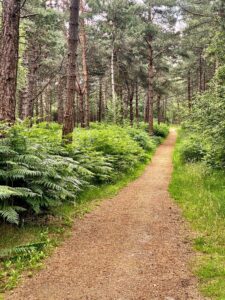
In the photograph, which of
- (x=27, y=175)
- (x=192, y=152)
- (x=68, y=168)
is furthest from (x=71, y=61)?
(x=192, y=152)

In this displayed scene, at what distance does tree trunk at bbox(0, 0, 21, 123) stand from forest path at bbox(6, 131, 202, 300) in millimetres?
3314

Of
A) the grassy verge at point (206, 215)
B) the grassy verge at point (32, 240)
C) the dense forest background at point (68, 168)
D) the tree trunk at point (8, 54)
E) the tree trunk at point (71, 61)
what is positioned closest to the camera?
the grassy verge at point (206, 215)

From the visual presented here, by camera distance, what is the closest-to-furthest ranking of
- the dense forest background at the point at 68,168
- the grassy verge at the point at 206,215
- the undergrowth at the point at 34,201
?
the grassy verge at the point at 206,215
the undergrowth at the point at 34,201
the dense forest background at the point at 68,168

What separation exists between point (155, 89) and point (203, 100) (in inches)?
948

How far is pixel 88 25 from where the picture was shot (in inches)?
1003

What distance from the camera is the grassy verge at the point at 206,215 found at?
4719mm

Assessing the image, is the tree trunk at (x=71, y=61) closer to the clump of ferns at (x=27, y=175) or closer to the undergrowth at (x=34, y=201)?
the undergrowth at (x=34, y=201)

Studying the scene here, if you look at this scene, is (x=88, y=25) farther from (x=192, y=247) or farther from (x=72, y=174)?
(x=192, y=247)

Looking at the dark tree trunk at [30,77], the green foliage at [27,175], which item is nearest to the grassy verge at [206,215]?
the green foliage at [27,175]

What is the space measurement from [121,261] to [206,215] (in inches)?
119

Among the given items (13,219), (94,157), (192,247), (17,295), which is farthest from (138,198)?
(17,295)

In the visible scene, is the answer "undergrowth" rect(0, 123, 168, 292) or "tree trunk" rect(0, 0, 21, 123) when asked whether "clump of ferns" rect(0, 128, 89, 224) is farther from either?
"tree trunk" rect(0, 0, 21, 123)

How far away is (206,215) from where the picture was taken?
7.53m

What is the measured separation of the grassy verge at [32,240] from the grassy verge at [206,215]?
2452 mm
